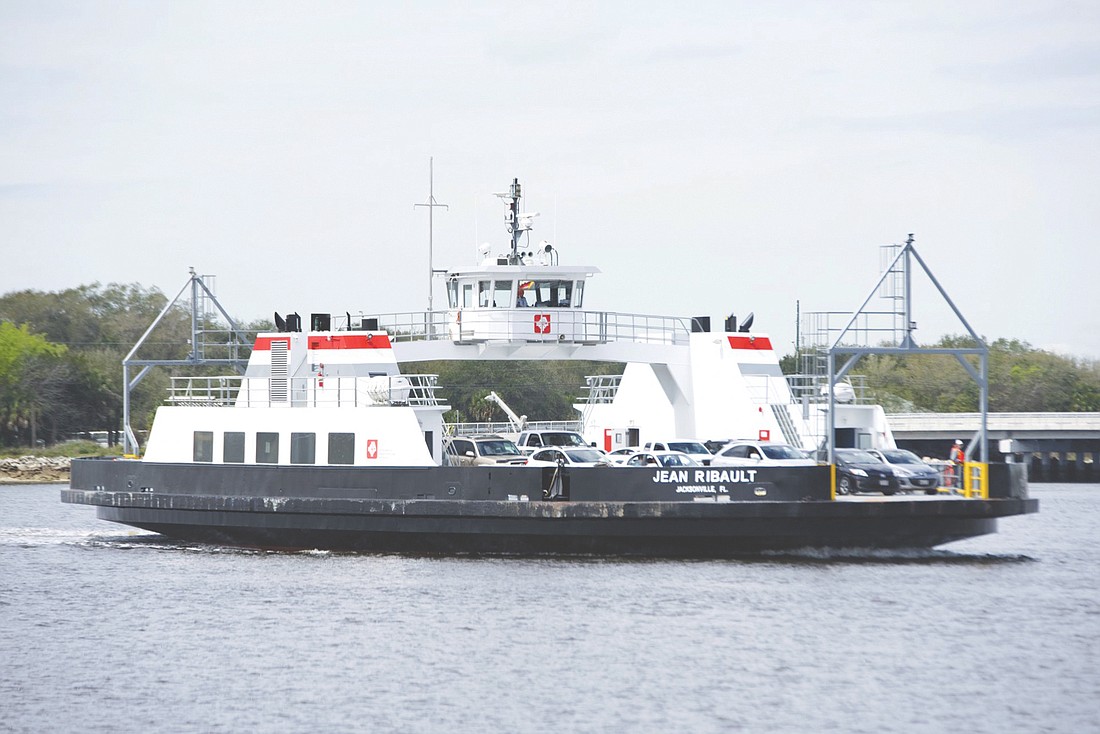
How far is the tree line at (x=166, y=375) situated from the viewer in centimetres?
6006

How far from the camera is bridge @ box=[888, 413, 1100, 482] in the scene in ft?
204

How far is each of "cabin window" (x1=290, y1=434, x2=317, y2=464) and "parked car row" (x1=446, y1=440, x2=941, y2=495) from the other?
263 centimetres

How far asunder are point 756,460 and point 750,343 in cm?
455

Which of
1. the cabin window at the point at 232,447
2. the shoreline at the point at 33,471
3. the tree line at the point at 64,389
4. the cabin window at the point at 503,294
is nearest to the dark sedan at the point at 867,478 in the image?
the cabin window at the point at 503,294

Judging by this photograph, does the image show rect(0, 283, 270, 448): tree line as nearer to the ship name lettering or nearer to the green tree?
the green tree

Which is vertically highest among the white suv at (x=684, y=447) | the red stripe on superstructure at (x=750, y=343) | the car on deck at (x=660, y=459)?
the red stripe on superstructure at (x=750, y=343)

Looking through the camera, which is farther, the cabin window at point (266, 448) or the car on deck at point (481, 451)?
the car on deck at point (481, 451)

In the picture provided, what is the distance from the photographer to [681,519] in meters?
24.8

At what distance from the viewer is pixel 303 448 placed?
27.3 metres

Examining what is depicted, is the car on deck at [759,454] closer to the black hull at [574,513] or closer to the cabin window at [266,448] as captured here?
the black hull at [574,513]

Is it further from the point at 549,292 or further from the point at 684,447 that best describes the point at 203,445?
the point at 684,447

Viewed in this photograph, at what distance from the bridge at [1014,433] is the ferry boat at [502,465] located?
3310 cm

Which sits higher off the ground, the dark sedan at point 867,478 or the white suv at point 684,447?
the white suv at point 684,447

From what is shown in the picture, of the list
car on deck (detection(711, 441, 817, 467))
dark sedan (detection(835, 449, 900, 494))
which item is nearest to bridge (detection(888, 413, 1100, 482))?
dark sedan (detection(835, 449, 900, 494))
